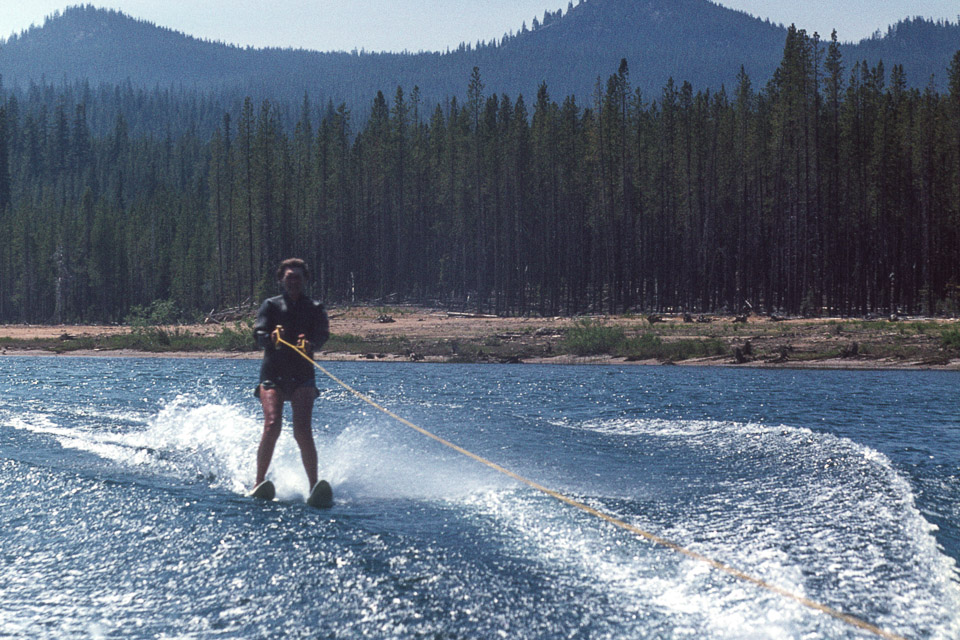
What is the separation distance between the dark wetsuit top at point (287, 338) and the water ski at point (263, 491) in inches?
40.4

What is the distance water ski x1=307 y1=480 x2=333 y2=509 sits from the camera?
27.3 feet

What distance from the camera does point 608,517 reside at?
7.58 meters

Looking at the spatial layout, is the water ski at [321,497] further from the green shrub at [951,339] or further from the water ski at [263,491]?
the green shrub at [951,339]

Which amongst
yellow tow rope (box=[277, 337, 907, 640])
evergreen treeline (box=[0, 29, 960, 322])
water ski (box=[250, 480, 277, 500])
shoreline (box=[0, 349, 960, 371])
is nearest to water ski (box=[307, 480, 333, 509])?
water ski (box=[250, 480, 277, 500])

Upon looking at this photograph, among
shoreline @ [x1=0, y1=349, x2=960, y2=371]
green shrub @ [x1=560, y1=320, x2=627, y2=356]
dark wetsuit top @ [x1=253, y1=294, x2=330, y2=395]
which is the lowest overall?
shoreline @ [x1=0, y1=349, x2=960, y2=371]

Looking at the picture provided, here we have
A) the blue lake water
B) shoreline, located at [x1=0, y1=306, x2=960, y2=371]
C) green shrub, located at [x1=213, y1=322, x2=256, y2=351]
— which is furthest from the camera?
green shrub, located at [x1=213, y1=322, x2=256, y2=351]

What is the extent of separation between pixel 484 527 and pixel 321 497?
1.94 meters

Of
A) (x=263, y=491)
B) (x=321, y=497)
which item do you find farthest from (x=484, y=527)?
(x=263, y=491)

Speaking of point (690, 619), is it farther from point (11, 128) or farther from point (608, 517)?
point (11, 128)

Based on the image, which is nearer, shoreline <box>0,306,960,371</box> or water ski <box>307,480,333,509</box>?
water ski <box>307,480,333,509</box>

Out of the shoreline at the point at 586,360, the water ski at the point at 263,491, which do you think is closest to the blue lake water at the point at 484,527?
the water ski at the point at 263,491

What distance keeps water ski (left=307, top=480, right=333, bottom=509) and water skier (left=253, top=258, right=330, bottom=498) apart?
0.80 feet

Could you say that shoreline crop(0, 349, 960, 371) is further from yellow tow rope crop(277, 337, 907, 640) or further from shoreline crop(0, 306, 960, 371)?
yellow tow rope crop(277, 337, 907, 640)

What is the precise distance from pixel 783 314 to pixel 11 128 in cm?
14059
